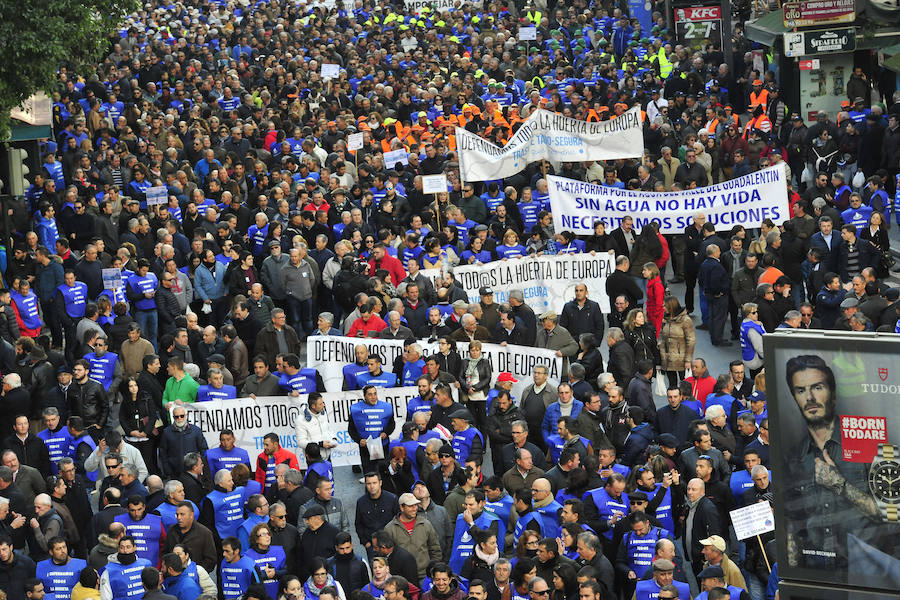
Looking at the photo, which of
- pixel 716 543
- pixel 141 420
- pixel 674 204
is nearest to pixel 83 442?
pixel 141 420

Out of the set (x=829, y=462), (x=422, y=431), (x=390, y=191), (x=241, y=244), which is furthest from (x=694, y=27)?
(x=829, y=462)

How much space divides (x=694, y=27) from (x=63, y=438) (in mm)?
27161

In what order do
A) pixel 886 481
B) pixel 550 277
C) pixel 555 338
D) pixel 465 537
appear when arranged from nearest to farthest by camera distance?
1. pixel 886 481
2. pixel 465 537
3. pixel 555 338
4. pixel 550 277

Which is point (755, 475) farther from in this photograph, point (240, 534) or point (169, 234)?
point (169, 234)

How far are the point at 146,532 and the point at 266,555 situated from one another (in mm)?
1322

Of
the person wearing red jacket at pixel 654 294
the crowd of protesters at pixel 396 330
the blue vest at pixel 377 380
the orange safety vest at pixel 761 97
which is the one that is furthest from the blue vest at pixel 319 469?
the orange safety vest at pixel 761 97

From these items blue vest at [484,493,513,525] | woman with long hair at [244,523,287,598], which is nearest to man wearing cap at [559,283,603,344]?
blue vest at [484,493,513,525]

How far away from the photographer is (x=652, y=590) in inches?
488

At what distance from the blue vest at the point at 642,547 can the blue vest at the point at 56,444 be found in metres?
6.19

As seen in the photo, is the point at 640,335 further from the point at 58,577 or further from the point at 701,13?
the point at 701,13

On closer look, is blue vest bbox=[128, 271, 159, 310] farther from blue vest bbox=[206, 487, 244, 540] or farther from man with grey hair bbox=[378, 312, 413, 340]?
blue vest bbox=[206, 487, 244, 540]

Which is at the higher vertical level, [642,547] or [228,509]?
[228,509]

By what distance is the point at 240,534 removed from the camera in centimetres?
1424

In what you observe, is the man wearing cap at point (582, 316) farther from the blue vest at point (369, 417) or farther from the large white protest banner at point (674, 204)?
the blue vest at point (369, 417)
